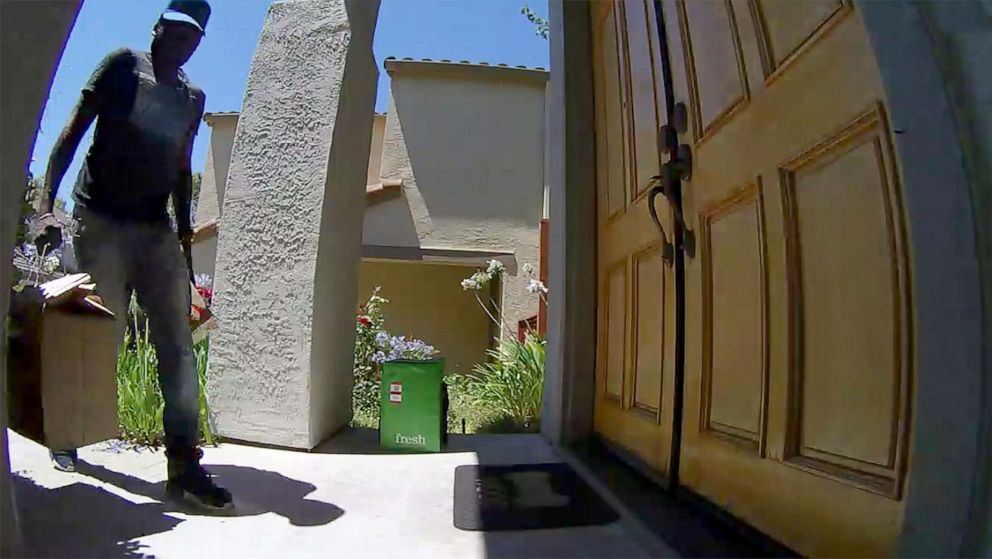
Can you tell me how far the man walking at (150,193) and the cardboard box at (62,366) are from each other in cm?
19

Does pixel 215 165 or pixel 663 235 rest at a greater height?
pixel 215 165

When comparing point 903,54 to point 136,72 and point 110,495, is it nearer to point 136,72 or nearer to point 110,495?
point 136,72

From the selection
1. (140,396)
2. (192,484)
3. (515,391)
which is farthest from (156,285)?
(515,391)

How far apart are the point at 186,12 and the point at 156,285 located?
2.89 ft

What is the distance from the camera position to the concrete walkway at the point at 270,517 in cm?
163

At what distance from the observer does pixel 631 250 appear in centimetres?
269

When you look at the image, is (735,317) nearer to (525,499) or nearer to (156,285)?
(525,499)

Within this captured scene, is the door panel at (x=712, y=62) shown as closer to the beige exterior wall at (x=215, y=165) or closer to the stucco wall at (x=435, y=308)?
the stucco wall at (x=435, y=308)

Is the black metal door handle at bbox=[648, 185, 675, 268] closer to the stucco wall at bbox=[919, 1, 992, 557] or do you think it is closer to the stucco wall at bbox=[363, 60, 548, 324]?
the stucco wall at bbox=[919, 1, 992, 557]

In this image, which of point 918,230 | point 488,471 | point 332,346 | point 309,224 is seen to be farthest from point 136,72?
point 918,230

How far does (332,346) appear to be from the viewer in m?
3.32

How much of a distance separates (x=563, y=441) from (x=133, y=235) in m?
2.16

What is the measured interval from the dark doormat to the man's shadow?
1.48 ft

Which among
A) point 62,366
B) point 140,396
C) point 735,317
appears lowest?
point 140,396
